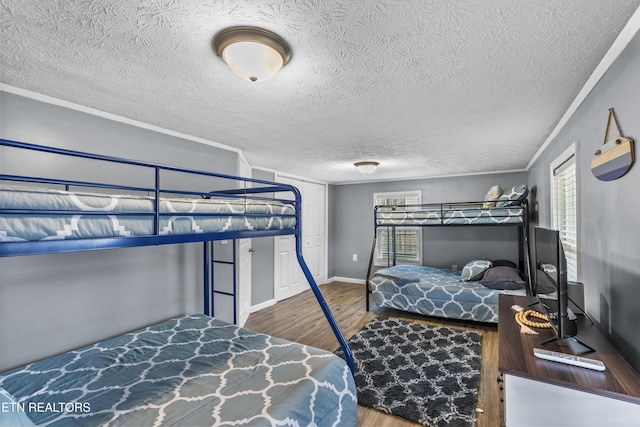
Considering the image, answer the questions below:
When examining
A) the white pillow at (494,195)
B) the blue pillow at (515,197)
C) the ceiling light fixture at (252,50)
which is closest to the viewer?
the ceiling light fixture at (252,50)

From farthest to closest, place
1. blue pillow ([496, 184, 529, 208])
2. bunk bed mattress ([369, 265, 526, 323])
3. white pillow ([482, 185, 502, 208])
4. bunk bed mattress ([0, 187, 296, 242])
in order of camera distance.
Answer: white pillow ([482, 185, 502, 208]), blue pillow ([496, 184, 529, 208]), bunk bed mattress ([369, 265, 526, 323]), bunk bed mattress ([0, 187, 296, 242])

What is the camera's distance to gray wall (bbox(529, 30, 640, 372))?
1272 mm

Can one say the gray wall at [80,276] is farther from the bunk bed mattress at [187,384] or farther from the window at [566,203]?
the window at [566,203]

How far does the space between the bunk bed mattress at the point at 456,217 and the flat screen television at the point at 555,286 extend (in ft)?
6.99

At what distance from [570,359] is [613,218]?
741 mm

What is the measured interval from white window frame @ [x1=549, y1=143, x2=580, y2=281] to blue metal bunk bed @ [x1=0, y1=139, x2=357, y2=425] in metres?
1.81

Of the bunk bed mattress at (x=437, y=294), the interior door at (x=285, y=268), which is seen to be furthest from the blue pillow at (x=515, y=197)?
the interior door at (x=285, y=268)

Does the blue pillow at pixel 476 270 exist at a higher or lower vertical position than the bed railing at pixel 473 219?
lower

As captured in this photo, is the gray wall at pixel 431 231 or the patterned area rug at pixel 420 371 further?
the gray wall at pixel 431 231

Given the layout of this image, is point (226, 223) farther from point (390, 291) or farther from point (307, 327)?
point (390, 291)

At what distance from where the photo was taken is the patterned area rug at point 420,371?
6.74ft

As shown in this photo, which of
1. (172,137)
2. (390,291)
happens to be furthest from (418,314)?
(172,137)

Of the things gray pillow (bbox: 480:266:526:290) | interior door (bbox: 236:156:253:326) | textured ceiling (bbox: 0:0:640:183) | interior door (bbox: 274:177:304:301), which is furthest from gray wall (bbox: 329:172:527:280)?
interior door (bbox: 236:156:253:326)

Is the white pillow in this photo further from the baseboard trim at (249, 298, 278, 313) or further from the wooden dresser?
the baseboard trim at (249, 298, 278, 313)
